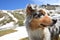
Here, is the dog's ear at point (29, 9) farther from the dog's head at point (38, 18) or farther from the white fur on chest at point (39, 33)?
the white fur on chest at point (39, 33)

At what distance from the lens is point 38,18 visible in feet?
24.8

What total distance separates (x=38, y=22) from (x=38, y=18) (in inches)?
5.5

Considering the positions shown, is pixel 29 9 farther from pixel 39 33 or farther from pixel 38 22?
pixel 39 33

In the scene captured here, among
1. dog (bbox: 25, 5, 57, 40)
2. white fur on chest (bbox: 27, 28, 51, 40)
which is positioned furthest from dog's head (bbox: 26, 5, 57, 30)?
white fur on chest (bbox: 27, 28, 51, 40)

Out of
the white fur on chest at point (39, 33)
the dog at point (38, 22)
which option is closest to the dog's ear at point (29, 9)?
the dog at point (38, 22)

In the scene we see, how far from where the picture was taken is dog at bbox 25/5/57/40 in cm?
744

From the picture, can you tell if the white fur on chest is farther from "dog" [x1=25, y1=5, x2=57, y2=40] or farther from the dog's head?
the dog's head

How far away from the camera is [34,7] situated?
7.57 m

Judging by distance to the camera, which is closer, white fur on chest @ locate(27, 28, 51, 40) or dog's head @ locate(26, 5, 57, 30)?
dog's head @ locate(26, 5, 57, 30)

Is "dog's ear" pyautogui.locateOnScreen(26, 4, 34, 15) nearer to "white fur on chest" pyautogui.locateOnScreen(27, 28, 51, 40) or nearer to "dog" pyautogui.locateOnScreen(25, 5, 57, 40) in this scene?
"dog" pyautogui.locateOnScreen(25, 5, 57, 40)

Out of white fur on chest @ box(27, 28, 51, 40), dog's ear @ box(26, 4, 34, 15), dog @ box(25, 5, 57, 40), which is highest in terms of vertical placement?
dog's ear @ box(26, 4, 34, 15)

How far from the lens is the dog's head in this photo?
741cm

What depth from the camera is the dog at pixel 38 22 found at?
7440 mm

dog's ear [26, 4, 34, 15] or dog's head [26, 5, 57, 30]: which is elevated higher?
dog's ear [26, 4, 34, 15]
